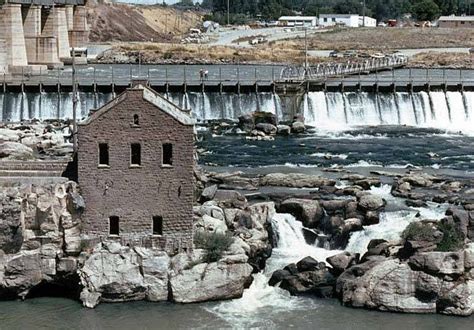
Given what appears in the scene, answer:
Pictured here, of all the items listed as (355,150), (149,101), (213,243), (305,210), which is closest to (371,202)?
(305,210)

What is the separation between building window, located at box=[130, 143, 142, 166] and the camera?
113 ft

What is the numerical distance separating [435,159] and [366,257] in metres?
24.0

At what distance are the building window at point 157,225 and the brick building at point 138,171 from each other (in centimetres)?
4

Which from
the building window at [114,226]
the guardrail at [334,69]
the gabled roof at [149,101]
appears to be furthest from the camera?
the guardrail at [334,69]

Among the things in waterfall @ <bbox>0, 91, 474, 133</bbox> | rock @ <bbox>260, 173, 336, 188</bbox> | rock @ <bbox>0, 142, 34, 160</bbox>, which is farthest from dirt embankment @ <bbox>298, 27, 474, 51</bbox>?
rock @ <bbox>0, 142, 34, 160</bbox>

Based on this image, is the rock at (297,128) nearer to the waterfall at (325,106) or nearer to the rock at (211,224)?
the waterfall at (325,106)

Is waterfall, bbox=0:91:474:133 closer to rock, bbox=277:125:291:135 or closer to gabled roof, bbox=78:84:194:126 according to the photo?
rock, bbox=277:125:291:135

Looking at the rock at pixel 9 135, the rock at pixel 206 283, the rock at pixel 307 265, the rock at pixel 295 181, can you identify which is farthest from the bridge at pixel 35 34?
the rock at pixel 206 283

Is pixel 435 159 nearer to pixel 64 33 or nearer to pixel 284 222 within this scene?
pixel 284 222

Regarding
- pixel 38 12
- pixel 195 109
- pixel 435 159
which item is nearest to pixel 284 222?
pixel 435 159

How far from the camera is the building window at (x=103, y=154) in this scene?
34.7 meters

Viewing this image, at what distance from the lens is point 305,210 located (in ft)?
131

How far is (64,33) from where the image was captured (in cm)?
11725

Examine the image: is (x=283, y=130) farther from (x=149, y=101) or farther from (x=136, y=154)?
(x=149, y=101)
